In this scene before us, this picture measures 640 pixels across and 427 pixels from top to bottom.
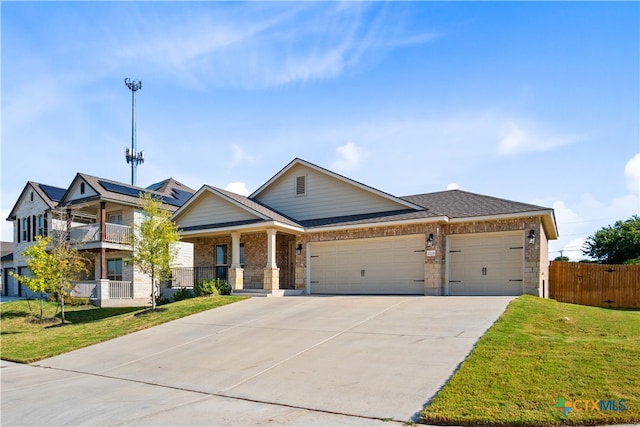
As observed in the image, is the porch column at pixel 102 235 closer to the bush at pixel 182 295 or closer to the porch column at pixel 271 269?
the bush at pixel 182 295

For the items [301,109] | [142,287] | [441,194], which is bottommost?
[142,287]

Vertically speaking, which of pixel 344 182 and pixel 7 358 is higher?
pixel 344 182

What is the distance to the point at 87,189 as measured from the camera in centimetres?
2642

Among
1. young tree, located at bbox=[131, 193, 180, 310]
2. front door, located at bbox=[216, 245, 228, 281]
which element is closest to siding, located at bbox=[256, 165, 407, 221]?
front door, located at bbox=[216, 245, 228, 281]

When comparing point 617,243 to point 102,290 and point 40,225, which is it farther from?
point 40,225

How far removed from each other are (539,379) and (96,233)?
81.3 ft

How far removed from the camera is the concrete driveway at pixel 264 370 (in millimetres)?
6406

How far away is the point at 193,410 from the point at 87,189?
76.5 feet

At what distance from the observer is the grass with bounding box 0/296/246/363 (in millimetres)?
12648

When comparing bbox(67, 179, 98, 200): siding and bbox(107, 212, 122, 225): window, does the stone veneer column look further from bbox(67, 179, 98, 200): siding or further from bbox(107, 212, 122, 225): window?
bbox(67, 179, 98, 200): siding

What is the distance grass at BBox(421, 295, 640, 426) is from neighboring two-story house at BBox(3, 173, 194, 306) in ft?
64.5

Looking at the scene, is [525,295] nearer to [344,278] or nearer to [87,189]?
[344,278]

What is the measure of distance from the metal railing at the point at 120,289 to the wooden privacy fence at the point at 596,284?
21432 mm

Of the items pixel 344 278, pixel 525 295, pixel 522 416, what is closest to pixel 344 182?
pixel 344 278
